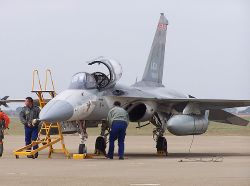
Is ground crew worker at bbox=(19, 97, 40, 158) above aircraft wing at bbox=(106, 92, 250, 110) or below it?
below

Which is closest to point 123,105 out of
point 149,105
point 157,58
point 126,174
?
point 149,105

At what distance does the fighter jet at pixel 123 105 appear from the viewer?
63.8 ft

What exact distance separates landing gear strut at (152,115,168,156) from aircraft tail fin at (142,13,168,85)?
8.20ft

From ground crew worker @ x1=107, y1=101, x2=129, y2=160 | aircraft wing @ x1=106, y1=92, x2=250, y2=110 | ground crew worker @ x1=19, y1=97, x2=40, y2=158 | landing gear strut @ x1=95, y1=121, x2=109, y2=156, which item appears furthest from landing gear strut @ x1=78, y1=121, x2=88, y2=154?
aircraft wing @ x1=106, y1=92, x2=250, y2=110

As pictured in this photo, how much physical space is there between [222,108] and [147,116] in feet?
9.69

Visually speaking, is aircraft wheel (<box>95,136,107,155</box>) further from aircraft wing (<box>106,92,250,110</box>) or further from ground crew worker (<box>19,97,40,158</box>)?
ground crew worker (<box>19,97,40,158</box>)

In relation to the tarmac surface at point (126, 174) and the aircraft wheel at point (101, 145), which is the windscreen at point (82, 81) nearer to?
the aircraft wheel at point (101, 145)

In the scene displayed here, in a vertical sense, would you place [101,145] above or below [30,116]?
below

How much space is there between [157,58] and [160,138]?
4114mm

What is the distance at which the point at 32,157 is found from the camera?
19969mm

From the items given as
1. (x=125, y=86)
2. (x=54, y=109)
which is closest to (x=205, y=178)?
(x=54, y=109)

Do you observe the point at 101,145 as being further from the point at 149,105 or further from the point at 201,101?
the point at 201,101

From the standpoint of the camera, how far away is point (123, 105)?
70.9ft

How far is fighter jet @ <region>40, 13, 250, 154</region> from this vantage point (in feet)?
63.8
